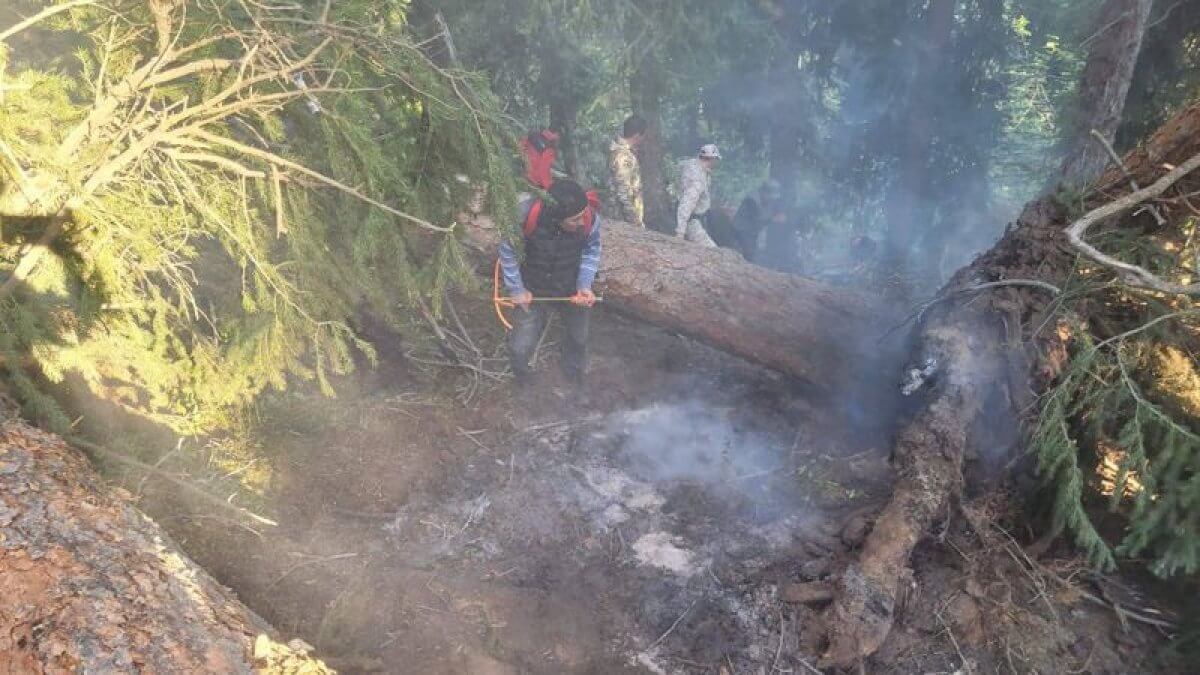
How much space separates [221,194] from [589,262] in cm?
331

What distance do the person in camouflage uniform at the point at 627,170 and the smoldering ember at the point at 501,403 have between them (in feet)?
6.11

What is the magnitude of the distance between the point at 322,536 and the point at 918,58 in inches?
489

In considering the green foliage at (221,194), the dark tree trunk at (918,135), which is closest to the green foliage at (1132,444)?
the green foliage at (221,194)

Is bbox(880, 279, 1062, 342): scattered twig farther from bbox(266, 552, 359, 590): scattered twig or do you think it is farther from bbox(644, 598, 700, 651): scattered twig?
→ bbox(266, 552, 359, 590): scattered twig

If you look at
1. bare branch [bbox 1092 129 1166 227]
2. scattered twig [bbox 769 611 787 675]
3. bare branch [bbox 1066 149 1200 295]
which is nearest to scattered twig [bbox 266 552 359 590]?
scattered twig [bbox 769 611 787 675]

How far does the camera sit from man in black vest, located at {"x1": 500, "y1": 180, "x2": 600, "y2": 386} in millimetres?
6148

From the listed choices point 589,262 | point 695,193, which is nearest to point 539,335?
point 589,262

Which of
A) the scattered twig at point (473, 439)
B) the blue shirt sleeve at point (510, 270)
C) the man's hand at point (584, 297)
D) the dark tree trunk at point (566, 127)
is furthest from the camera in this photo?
the dark tree trunk at point (566, 127)

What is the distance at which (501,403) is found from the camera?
652 centimetres

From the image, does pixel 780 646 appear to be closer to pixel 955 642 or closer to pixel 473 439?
pixel 955 642

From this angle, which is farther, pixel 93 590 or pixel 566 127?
pixel 566 127

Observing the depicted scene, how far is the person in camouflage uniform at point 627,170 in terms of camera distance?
8828 mm

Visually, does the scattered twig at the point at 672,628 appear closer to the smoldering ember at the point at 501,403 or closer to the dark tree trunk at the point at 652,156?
the smoldering ember at the point at 501,403

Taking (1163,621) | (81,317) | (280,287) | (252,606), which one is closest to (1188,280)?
(1163,621)
